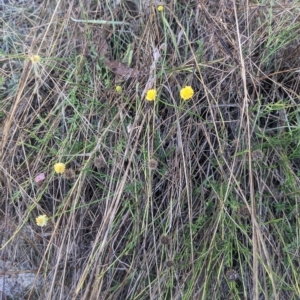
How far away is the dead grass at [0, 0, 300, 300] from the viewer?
0.98 m

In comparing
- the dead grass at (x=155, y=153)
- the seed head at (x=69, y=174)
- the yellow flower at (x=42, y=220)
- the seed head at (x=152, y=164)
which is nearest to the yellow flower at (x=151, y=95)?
the dead grass at (x=155, y=153)

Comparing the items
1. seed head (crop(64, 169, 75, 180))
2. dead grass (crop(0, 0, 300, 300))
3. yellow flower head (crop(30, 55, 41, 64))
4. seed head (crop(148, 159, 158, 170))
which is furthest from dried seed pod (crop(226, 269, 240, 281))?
yellow flower head (crop(30, 55, 41, 64))

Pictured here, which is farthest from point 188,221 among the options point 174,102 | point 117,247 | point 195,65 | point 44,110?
point 44,110

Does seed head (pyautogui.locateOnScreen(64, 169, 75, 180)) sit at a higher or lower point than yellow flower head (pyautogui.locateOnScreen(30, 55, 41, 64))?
lower

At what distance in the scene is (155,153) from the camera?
106cm

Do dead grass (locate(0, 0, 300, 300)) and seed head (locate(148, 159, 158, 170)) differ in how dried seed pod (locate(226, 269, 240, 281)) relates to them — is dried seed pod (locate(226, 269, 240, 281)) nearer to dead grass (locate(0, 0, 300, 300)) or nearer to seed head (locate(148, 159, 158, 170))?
dead grass (locate(0, 0, 300, 300))

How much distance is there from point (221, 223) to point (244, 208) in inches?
2.7

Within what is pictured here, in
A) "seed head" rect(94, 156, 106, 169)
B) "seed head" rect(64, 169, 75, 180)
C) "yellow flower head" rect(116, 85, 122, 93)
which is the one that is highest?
Answer: "yellow flower head" rect(116, 85, 122, 93)

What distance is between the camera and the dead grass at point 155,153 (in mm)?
982

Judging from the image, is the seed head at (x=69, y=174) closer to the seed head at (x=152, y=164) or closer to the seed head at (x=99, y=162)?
the seed head at (x=99, y=162)

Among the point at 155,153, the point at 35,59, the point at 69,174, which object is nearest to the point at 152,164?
the point at 155,153

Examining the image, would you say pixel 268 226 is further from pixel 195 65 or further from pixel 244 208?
pixel 195 65

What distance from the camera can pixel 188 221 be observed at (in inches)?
40.3

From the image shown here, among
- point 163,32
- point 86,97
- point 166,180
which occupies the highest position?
point 163,32
